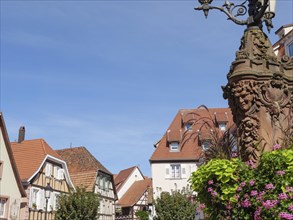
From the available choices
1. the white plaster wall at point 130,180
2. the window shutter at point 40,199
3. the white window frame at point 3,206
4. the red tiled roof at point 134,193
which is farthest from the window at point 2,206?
the white plaster wall at point 130,180

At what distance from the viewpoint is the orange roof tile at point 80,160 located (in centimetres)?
4619

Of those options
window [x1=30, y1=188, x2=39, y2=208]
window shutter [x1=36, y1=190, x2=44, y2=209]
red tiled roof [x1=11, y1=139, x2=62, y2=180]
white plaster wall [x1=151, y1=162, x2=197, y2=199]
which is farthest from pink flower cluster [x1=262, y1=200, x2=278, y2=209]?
white plaster wall [x1=151, y1=162, x2=197, y2=199]

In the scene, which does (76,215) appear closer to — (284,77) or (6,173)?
(6,173)

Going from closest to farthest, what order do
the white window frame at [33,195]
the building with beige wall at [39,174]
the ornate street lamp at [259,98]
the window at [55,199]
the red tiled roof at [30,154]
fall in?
the ornate street lamp at [259,98] < the white window frame at [33,195] < the building with beige wall at [39,174] < the red tiled roof at [30,154] < the window at [55,199]

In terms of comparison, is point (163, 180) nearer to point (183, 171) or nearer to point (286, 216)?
point (183, 171)

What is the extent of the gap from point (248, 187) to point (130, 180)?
6256 cm

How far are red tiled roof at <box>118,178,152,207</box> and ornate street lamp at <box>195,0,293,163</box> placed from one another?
5163 cm

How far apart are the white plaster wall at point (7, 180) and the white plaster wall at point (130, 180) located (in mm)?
36560

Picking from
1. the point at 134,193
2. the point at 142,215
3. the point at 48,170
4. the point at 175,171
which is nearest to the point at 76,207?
the point at 48,170

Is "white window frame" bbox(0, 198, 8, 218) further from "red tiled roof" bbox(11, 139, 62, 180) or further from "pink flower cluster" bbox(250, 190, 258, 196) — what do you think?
"pink flower cluster" bbox(250, 190, 258, 196)

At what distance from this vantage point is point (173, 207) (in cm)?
3422

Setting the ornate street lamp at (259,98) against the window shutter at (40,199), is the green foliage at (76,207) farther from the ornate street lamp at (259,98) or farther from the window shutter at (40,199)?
the ornate street lamp at (259,98)

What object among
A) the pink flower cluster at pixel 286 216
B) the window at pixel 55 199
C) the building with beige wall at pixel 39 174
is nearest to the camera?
the pink flower cluster at pixel 286 216

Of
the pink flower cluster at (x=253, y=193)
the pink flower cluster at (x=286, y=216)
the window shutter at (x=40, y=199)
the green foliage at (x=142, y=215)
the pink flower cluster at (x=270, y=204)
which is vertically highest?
the window shutter at (x=40, y=199)
